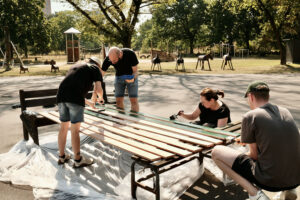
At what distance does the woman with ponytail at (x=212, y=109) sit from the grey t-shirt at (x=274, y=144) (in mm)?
1663

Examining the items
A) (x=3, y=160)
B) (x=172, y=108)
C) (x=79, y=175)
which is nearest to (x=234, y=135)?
(x=79, y=175)

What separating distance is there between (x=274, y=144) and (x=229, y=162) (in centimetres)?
55

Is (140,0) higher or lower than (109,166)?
higher

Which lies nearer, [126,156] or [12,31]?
[126,156]

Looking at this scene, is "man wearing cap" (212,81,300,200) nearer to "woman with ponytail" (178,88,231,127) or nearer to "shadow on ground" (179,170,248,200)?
"shadow on ground" (179,170,248,200)

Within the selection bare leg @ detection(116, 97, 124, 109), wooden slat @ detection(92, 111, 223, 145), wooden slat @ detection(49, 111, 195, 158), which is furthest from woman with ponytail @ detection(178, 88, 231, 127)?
bare leg @ detection(116, 97, 124, 109)

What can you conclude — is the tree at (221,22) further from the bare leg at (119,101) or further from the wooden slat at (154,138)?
the wooden slat at (154,138)

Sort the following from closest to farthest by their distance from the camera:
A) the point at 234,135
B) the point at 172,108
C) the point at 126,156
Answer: the point at 234,135, the point at 126,156, the point at 172,108

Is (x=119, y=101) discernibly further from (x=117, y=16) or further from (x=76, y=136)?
(x=117, y=16)

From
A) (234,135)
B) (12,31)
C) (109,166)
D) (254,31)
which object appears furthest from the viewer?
(254,31)

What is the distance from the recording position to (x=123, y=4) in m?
25.0

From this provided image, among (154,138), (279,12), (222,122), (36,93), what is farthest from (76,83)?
(279,12)

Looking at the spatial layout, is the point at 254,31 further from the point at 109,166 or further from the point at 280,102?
the point at 109,166

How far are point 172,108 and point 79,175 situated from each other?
182 inches
